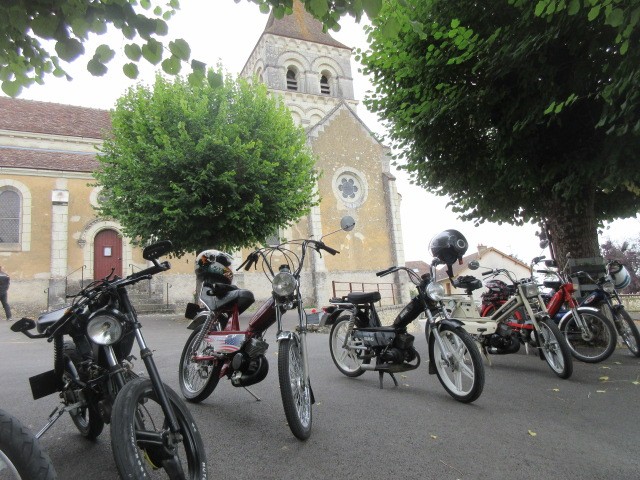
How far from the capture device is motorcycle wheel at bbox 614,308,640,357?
5897 mm

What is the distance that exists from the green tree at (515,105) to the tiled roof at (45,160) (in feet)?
52.4

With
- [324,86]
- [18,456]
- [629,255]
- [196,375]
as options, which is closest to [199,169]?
[196,375]

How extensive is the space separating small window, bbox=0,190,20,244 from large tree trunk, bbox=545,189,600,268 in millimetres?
19170

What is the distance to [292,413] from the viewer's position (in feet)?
10.0

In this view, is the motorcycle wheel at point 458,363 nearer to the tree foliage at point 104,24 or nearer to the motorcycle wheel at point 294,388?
the motorcycle wheel at point 294,388

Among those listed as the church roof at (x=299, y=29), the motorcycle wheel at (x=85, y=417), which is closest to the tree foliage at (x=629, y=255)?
the church roof at (x=299, y=29)

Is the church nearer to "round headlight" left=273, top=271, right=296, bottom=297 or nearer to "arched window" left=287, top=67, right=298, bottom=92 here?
"arched window" left=287, top=67, right=298, bottom=92

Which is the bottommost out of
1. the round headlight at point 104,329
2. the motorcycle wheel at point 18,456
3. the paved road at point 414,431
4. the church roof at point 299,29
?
the paved road at point 414,431

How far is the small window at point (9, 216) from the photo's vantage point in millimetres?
17672

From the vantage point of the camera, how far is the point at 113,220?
62.2ft

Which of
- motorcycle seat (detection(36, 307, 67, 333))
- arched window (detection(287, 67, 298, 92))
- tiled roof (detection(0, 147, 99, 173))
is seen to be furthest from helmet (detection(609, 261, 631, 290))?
arched window (detection(287, 67, 298, 92))

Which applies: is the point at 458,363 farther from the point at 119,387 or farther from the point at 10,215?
the point at 10,215

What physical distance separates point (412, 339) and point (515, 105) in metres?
3.87

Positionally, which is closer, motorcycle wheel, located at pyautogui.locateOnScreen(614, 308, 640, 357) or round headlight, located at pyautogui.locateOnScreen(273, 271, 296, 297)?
round headlight, located at pyautogui.locateOnScreen(273, 271, 296, 297)
